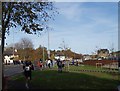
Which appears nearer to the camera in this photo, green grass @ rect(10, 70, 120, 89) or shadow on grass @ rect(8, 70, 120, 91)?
shadow on grass @ rect(8, 70, 120, 91)

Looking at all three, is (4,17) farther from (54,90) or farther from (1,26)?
(54,90)

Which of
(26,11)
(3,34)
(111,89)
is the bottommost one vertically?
(111,89)

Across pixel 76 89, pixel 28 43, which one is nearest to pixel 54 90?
pixel 76 89

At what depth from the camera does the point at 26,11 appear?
18.2 m

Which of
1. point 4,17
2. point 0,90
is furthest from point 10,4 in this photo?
point 0,90

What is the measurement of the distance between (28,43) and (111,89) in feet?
231

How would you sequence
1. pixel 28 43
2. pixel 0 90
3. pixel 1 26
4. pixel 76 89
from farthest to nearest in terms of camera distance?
1. pixel 28 43
2. pixel 76 89
3. pixel 1 26
4. pixel 0 90

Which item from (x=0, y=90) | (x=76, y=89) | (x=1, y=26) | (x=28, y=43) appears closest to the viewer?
(x=0, y=90)

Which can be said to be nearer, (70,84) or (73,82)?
(70,84)

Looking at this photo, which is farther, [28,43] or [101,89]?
[28,43]

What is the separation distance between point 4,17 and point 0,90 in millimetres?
4101

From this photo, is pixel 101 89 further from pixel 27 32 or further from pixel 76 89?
pixel 27 32

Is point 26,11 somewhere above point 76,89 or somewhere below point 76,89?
above

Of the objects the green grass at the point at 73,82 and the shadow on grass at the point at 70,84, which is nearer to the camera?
the shadow on grass at the point at 70,84
